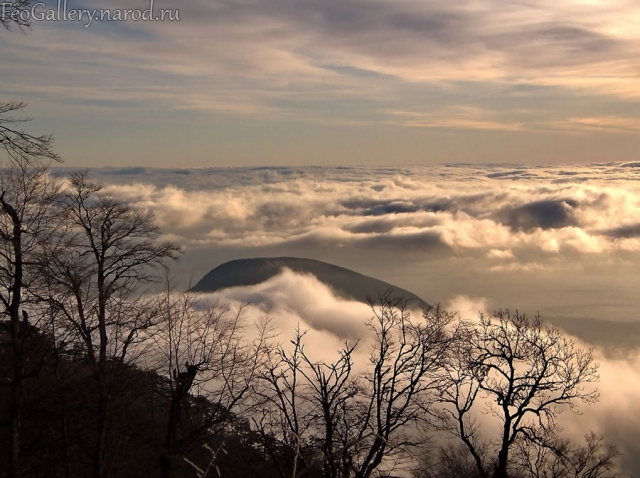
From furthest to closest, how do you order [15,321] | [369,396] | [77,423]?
[77,423], [369,396], [15,321]

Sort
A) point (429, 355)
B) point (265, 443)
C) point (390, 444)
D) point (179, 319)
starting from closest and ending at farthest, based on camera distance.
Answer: point (265, 443) → point (390, 444) → point (429, 355) → point (179, 319)

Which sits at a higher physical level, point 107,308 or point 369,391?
point 107,308

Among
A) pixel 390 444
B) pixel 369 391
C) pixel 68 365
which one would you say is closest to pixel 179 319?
Result: pixel 68 365

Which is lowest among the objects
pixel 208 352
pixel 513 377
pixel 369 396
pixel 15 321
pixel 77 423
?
pixel 77 423

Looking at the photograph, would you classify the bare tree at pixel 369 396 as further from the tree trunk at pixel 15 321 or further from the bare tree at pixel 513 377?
the tree trunk at pixel 15 321

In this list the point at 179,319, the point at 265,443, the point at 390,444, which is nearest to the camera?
the point at 265,443

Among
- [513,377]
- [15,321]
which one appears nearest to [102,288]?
[15,321]

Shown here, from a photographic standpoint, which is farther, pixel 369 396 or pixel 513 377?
pixel 513 377

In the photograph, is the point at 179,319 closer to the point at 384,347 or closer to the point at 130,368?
the point at 130,368

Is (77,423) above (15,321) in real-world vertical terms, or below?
below

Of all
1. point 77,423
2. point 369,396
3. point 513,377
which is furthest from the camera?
point 513,377

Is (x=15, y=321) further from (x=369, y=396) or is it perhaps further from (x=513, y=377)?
(x=513, y=377)
